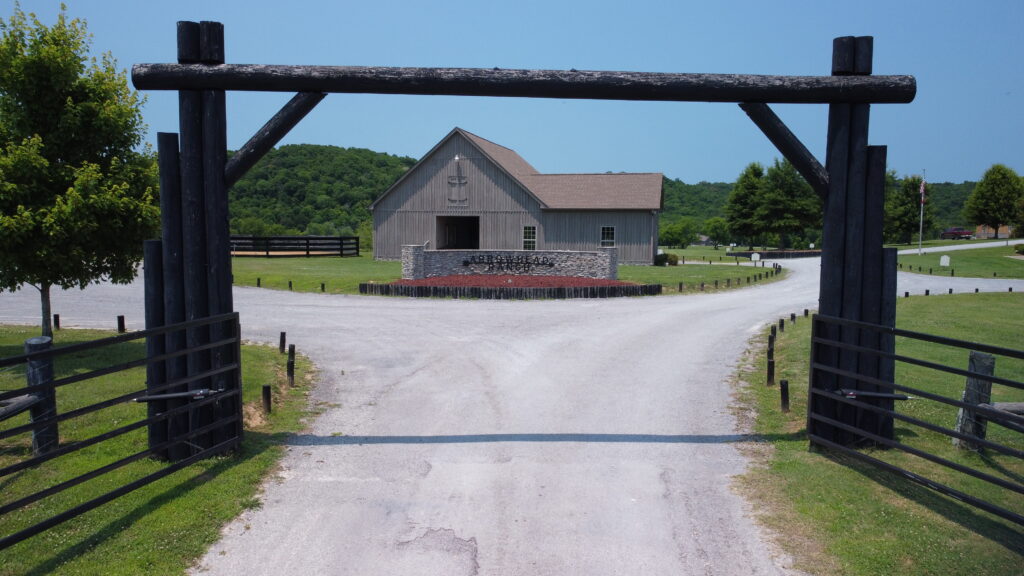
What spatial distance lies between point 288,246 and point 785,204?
47.3m

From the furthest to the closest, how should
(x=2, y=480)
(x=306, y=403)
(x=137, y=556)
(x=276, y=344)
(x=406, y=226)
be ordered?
1. (x=406, y=226)
2. (x=276, y=344)
3. (x=306, y=403)
4. (x=2, y=480)
5. (x=137, y=556)

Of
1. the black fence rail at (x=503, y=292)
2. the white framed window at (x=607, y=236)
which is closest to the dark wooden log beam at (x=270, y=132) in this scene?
the black fence rail at (x=503, y=292)

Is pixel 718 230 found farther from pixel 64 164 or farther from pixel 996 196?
pixel 64 164

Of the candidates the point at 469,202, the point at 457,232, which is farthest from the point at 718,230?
the point at 469,202

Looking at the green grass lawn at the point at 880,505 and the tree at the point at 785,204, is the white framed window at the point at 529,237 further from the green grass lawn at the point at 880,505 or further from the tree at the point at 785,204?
the tree at the point at 785,204

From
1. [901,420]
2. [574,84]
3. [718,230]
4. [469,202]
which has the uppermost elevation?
[469,202]

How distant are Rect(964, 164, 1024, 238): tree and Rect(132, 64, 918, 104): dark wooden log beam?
285 feet

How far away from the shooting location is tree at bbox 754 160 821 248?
6688 cm

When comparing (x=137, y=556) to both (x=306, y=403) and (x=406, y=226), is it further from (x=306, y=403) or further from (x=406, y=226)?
(x=406, y=226)

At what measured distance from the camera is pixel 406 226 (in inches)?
1698

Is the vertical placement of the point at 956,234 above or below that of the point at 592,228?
above

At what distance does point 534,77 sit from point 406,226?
36.4 meters

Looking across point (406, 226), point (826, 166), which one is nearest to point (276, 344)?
point (826, 166)

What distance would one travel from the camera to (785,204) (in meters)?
66.9
